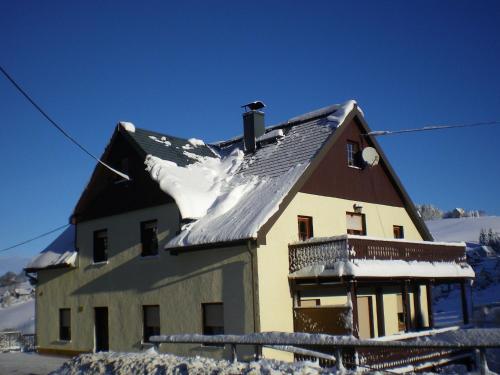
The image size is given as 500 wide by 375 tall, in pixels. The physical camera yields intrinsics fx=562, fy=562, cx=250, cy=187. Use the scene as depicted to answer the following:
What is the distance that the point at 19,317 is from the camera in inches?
2009

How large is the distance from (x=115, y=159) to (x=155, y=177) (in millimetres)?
3604

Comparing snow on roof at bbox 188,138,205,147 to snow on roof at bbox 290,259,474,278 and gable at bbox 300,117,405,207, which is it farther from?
snow on roof at bbox 290,259,474,278

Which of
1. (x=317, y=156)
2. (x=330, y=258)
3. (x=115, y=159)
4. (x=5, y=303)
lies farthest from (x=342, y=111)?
(x=5, y=303)

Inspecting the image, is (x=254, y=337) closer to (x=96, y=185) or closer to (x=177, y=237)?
(x=177, y=237)

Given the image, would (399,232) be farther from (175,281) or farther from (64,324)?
(64,324)

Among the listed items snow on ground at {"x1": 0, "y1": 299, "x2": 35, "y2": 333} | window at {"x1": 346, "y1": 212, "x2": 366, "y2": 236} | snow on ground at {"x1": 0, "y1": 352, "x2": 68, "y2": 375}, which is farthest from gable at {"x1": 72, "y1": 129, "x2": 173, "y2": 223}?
snow on ground at {"x1": 0, "y1": 299, "x2": 35, "y2": 333}

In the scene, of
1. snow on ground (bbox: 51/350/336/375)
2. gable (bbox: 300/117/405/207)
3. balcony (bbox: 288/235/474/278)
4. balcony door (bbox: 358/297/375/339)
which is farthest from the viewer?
balcony door (bbox: 358/297/375/339)

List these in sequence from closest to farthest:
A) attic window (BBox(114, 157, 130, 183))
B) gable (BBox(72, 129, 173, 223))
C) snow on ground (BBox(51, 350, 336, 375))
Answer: snow on ground (BBox(51, 350, 336, 375))
gable (BBox(72, 129, 173, 223))
attic window (BBox(114, 157, 130, 183))

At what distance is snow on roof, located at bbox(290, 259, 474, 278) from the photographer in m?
16.0

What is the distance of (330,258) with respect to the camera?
54.5 ft

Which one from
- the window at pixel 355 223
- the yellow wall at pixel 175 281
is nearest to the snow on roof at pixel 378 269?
the yellow wall at pixel 175 281

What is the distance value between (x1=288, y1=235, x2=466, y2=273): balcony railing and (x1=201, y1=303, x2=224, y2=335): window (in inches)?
103

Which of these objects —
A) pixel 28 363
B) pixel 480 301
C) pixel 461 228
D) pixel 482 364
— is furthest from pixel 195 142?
pixel 461 228

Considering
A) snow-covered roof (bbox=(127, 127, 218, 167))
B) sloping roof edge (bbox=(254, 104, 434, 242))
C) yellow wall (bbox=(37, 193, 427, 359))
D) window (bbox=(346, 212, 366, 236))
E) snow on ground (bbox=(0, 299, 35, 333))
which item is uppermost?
snow-covered roof (bbox=(127, 127, 218, 167))
